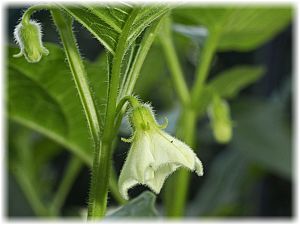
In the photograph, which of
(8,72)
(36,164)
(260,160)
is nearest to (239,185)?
(260,160)

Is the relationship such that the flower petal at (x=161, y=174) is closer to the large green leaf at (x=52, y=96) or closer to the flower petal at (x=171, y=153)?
the flower petal at (x=171, y=153)

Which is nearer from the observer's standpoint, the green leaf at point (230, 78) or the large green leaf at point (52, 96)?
the large green leaf at point (52, 96)

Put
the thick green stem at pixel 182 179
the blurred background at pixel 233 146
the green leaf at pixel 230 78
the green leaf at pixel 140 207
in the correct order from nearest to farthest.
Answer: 1. the green leaf at pixel 140 207
2. the thick green stem at pixel 182 179
3. the green leaf at pixel 230 78
4. the blurred background at pixel 233 146

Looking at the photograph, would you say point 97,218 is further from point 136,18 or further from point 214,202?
point 214,202

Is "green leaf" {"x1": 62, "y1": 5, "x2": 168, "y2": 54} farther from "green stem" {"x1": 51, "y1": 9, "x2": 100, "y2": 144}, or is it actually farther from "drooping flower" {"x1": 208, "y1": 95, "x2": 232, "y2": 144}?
"drooping flower" {"x1": 208, "y1": 95, "x2": 232, "y2": 144}

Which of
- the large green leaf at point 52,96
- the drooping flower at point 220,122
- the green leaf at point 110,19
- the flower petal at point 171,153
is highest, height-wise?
the drooping flower at point 220,122

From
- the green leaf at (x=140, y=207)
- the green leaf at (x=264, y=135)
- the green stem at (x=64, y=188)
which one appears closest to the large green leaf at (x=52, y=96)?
the green leaf at (x=140, y=207)
